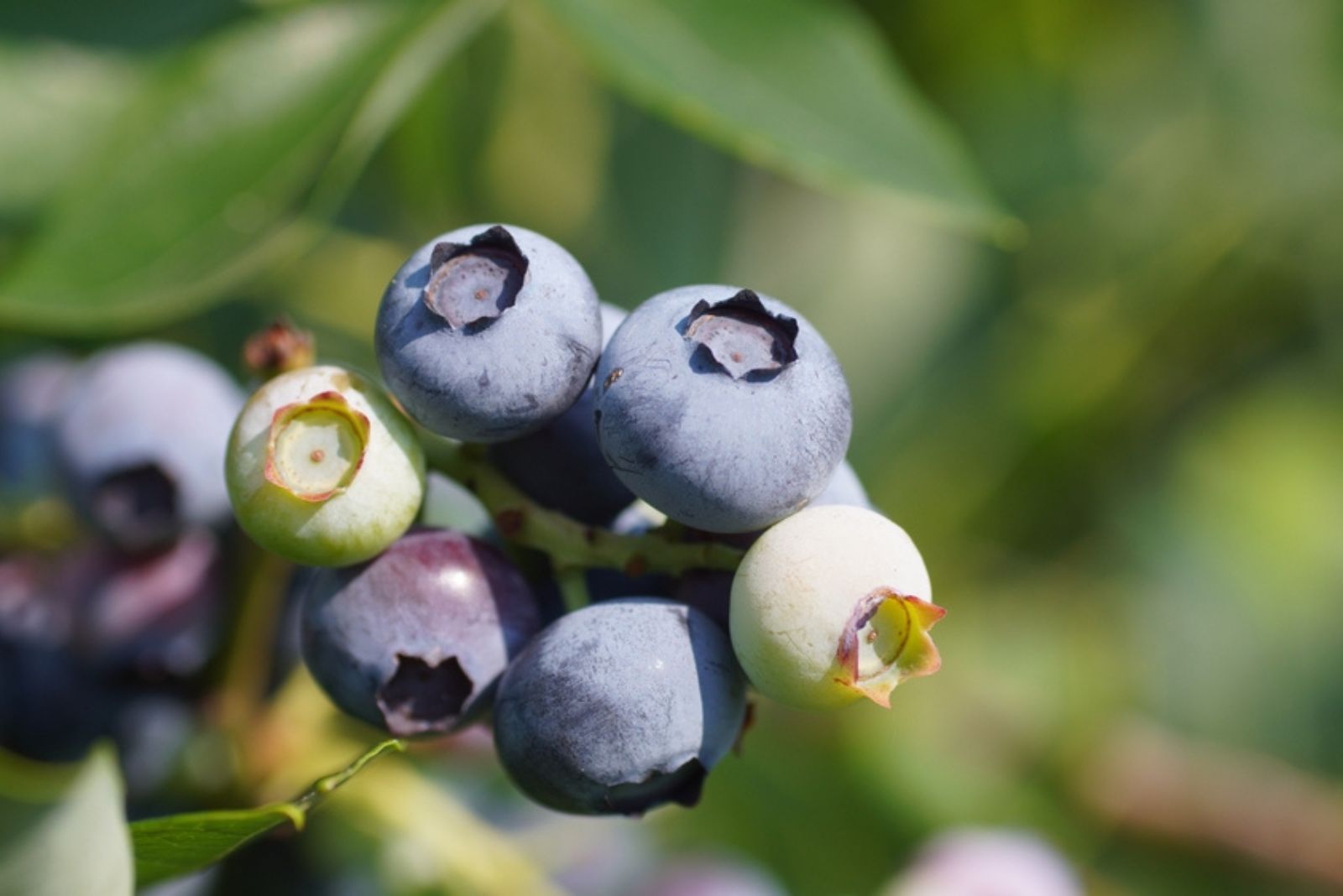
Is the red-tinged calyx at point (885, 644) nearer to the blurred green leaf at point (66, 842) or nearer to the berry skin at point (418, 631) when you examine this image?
the berry skin at point (418, 631)

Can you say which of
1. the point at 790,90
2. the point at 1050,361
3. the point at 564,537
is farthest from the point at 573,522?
the point at 1050,361

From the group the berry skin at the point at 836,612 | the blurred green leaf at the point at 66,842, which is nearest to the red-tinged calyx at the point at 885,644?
the berry skin at the point at 836,612

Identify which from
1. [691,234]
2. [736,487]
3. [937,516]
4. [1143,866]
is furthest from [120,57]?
[1143,866]

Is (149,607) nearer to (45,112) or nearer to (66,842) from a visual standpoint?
(66,842)

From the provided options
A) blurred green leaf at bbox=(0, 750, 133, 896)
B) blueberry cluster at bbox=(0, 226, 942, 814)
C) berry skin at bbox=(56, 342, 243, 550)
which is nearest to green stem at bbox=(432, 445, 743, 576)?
blueberry cluster at bbox=(0, 226, 942, 814)

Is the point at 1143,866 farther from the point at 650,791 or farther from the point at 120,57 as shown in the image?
the point at 120,57
